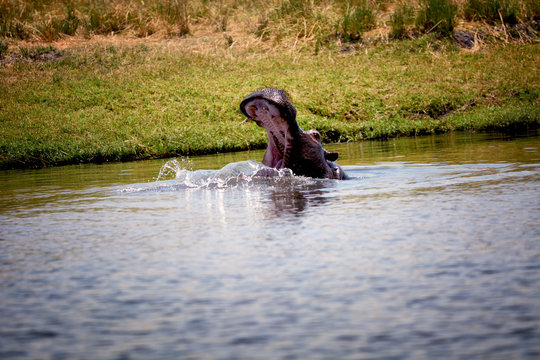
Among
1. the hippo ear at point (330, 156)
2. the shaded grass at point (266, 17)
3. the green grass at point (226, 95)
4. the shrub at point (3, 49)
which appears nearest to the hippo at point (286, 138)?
the hippo ear at point (330, 156)

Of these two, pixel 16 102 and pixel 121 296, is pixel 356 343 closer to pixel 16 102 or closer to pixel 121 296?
pixel 121 296

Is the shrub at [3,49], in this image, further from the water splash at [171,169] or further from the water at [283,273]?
the water at [283,273]

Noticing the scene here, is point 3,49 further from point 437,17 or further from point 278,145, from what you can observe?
point 278,145

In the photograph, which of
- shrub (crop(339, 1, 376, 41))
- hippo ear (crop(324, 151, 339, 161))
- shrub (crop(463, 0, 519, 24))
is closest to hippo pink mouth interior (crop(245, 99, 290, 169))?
hippo ear (crop(324, 151, 339, 161))

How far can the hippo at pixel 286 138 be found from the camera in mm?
5648

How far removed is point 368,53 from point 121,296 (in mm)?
17475

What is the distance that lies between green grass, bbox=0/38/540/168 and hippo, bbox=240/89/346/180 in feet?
19.7

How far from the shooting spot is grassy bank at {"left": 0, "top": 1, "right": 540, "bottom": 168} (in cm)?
1327

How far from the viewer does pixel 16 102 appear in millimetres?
15844

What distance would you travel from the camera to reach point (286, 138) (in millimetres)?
6078

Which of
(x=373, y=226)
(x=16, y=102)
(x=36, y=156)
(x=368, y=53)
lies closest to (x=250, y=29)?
(x=368, y=53)

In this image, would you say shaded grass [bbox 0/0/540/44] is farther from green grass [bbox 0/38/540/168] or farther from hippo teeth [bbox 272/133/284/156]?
hippo teeth [bbox 272/133/284/156]

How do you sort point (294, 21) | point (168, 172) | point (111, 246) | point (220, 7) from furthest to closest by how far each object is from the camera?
point (220, 7) → point (294, 21) → point (168, 172) → point (111, 246)

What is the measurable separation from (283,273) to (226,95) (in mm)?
13089
